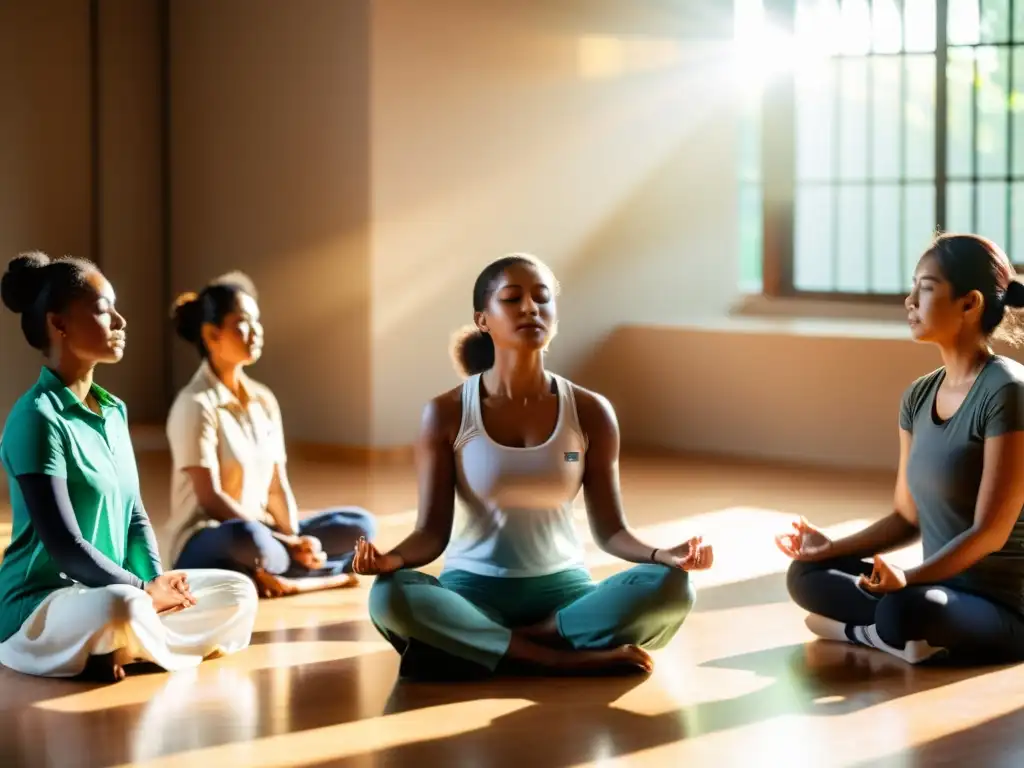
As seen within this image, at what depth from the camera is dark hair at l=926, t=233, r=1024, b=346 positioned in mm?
3600

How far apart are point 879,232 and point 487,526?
4460 mm

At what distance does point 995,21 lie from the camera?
23.6ft

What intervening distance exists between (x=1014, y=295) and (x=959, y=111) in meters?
3.90

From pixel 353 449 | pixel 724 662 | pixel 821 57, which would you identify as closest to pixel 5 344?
pixel 353 449

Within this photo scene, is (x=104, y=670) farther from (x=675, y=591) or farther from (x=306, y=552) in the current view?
(x=675, y=591)

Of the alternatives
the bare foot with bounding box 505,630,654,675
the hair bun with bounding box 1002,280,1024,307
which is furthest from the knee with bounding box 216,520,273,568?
the hair bun with bounding box 1002,280,1024,307

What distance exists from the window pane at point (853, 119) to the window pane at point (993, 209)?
560 mm

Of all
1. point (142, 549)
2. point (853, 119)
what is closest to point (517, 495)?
point (142, 549)

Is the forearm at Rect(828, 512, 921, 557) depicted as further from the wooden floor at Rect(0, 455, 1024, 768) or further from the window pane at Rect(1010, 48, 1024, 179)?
the window pane at Rect(1010, 48, 1024, 179)

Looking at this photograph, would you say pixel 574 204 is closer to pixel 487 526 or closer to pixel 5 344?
pixel 5 344

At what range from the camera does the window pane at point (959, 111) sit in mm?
7277

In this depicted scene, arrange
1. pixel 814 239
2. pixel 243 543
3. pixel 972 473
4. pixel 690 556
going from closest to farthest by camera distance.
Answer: pixel 690 556 < pixel 972 473 < pixel 243 543 < pixel 814 239

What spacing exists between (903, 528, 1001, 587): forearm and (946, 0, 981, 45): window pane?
425cm

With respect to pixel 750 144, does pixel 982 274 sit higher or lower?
lower
